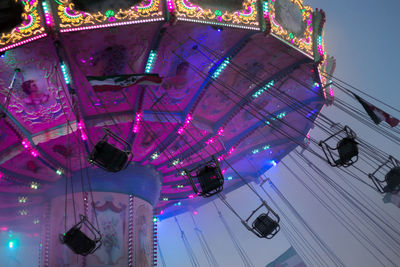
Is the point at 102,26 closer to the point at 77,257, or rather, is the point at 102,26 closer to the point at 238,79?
the point at 238,79

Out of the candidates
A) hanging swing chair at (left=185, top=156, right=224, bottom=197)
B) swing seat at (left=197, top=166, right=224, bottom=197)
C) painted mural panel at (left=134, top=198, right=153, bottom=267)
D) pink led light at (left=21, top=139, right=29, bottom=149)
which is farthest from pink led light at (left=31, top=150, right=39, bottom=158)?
swing seat at (left=197, top=166, right=224, bottom=197)

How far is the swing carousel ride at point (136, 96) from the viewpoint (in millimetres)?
9281

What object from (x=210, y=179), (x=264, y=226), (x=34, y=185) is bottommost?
(x=264, y=226)

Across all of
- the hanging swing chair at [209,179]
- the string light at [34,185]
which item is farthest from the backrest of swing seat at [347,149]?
the string light at [34,185]

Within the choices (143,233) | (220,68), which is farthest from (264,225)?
(220,68)

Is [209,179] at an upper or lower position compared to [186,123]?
lower

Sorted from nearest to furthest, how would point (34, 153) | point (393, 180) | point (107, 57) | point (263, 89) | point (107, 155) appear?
point (107, 155)
point (393, 180)
point (107, 57)
point (34, 153)
point (263, 89)

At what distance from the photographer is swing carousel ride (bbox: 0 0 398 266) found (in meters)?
9.28

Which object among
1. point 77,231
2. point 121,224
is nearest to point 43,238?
point 121,224

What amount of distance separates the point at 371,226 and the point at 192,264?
9.48m

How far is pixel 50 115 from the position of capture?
11086 millimetres

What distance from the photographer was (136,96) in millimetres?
11383

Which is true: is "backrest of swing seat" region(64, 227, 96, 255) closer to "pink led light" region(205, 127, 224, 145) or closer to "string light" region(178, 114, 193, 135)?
"string light" region(178, 114, 193, 135)

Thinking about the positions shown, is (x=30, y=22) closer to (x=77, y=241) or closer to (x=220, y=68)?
(x=220, y=68)
